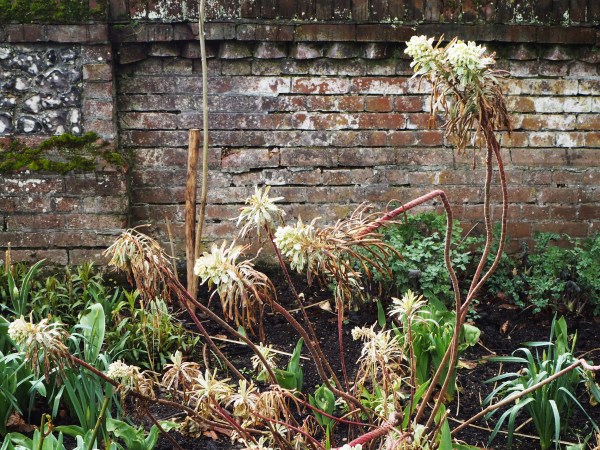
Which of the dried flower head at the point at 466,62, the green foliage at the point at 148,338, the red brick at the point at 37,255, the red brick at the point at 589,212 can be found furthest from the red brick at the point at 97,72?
the red brick at the point at 589,212

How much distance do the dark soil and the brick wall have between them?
0.74 meters

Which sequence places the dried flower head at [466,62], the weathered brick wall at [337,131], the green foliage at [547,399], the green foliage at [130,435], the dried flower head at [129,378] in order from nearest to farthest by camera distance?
the dried flower head at [466,62] → the dried flower head at [129,378] → the green foliage at [130,435] → the green foliage at [547,399] → the weathered brick wall at [337,131]

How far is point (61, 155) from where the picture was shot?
3973 millimetres

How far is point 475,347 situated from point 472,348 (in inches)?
1.4

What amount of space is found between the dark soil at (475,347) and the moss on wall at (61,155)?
3.83 feet

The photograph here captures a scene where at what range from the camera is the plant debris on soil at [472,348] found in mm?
2693

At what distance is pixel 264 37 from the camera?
13.3ft

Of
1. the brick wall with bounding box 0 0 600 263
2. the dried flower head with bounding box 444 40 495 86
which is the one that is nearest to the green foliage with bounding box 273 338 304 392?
the dried flower head with bounding box 444 40 495 86

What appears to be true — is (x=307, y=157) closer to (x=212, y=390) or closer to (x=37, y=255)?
(x=37, y=255)

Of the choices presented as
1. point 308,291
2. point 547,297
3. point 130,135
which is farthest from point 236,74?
point 547,297

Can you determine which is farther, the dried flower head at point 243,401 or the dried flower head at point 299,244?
the dried flower head at point 243,401

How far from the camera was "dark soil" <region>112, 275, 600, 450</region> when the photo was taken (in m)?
2.71

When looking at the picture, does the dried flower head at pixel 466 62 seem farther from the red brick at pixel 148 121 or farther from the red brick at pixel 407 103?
the red brick at pixel 148 121

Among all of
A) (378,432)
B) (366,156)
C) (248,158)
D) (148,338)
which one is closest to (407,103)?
(366,156)
